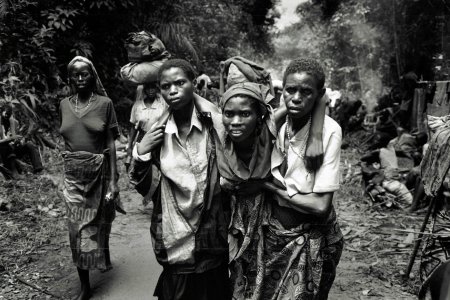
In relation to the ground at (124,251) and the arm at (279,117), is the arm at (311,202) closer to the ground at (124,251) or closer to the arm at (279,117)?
the arm at (279,117)

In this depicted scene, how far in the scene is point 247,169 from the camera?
7.14ft

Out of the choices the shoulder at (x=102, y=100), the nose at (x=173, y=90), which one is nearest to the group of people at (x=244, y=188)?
the nose at (x=173, y=90)

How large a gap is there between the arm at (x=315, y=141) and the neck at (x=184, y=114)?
72cm

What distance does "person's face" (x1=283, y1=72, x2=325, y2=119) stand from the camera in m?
2.09

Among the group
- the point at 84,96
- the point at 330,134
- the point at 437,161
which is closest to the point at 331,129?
the point at 330,134

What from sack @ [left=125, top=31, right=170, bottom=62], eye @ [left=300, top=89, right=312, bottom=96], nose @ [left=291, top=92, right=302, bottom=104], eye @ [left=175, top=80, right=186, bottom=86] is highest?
sack @ [left=125, top=31, right=170, bottom=62]

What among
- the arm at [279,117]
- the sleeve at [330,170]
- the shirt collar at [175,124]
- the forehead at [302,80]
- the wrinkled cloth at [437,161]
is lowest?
the wrinkled cloth at [437,161]

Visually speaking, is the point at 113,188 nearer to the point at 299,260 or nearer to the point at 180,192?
the point at 180,192

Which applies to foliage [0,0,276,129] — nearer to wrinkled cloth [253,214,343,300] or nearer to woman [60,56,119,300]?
woman [60,56,119,300]

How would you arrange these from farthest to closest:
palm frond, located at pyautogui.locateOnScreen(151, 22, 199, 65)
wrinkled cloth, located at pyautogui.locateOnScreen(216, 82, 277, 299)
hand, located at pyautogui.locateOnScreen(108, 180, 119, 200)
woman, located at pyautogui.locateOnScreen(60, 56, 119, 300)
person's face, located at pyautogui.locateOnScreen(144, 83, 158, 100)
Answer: palm frond, located at pyautogui.locateOnScreen(151, 22, 199, 65) → person's face, located at pyautogui.locateOnScreen(144, 83, 158, 100) → hand, located at pyautogui.locateOnScreen(108, 180, 119, 200) → woman, located at pyautogui.locateOnScreen(60, 56, 119, 300) → wrinkled cloth, located at pyautogui.locateOnScreen(216, 82, 277, 299)

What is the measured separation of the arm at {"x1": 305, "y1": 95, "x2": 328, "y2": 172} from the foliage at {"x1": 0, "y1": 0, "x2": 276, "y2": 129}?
594 cm

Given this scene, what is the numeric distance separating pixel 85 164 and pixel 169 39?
26.0 feet

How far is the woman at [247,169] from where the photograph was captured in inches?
84.1

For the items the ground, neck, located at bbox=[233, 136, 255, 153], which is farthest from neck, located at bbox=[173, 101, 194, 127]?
the ground
